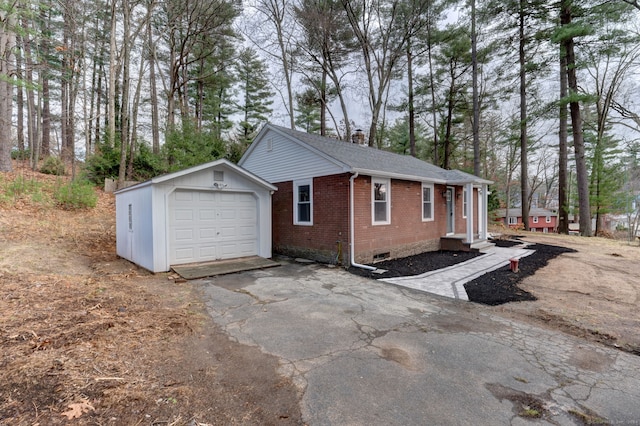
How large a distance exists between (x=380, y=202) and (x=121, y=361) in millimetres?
7604

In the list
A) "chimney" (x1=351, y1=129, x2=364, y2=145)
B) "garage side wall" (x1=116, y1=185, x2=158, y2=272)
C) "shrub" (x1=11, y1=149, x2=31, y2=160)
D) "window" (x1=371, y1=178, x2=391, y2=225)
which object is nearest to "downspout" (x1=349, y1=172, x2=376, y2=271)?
"window" (x1=371, y1=178, x2=391, y2=225)

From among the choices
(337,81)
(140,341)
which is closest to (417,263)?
(140,341)

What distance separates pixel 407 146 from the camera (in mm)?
24203

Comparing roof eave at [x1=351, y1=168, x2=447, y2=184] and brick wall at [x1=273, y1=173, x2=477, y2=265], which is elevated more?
roof eave at [x1=351, y1=168, x2=447, y2=184]

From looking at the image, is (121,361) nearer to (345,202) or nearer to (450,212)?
(345,202)

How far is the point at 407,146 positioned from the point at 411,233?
16003 mm

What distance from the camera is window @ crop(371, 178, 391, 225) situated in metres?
8.82

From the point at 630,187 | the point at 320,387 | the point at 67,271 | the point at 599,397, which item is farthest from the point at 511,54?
the point at 67,271

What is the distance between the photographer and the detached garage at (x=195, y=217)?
7.10 m

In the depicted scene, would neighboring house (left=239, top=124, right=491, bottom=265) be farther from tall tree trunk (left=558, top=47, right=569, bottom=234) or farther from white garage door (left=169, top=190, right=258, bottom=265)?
tall tree trunk (left=558, top=47, right=569, bottom=234)

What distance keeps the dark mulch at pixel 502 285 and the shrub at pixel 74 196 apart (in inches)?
549

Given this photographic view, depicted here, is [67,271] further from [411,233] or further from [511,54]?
[511,54]

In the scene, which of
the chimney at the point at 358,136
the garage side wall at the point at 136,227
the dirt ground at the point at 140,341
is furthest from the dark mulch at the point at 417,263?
the chimney at the point at 358,136

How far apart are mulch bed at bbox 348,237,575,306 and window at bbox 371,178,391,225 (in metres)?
1.39
